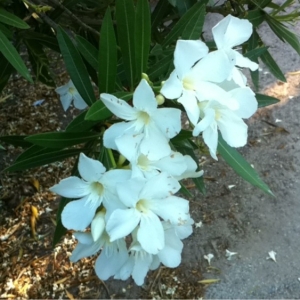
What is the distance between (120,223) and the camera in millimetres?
686

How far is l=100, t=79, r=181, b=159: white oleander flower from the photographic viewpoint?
2.26 ft

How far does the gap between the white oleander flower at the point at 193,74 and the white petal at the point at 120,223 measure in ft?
0.51

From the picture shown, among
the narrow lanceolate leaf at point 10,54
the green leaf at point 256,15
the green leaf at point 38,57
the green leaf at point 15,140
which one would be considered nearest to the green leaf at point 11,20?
the narrow lanceolate leaf at point 10,54

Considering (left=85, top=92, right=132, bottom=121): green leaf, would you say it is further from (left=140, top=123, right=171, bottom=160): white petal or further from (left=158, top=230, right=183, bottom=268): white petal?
(left=158, top=230, right=183, bottom=268): white petal

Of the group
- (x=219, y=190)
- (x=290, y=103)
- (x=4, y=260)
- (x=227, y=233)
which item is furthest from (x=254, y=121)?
(x=4, y=260)

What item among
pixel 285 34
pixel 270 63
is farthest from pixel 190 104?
pixel 270 63

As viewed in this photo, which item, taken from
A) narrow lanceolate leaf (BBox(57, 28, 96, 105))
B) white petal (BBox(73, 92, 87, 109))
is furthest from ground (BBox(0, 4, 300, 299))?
narrow lanceolate leaf (BBox(57, 28, 96, 105))

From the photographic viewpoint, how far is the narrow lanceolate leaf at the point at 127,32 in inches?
35.7

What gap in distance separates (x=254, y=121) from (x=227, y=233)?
716mm

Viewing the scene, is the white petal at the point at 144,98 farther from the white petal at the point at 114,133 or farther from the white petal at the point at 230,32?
the white petal at the point at 230,32

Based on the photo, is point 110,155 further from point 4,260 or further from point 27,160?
point 4,260

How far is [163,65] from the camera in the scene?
960 millimetres

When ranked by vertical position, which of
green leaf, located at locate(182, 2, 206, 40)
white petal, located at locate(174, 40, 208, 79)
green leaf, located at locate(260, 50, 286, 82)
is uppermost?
white petal, located at locate(174, 40, 208, 79)

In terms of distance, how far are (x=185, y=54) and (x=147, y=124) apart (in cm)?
11
